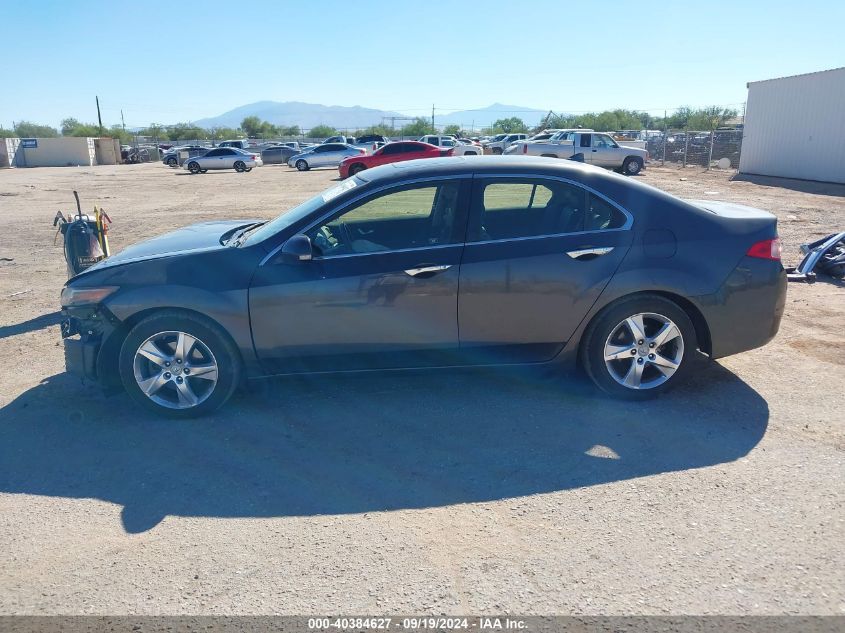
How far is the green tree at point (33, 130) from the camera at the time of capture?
98.7m

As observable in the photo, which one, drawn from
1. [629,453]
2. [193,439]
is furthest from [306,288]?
[629,453]

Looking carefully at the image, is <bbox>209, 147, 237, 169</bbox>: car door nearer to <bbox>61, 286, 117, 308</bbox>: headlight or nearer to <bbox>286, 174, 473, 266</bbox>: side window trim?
<bbox>61, 286, 117, 308</bbox>: headlight

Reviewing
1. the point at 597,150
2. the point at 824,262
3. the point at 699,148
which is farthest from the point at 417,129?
the point at 824,262

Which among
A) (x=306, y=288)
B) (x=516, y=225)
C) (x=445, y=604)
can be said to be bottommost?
(x=445, y=604)

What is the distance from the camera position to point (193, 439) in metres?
4.61

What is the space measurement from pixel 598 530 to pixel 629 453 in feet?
2.95

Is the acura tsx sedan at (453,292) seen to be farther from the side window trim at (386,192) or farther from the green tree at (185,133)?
the green tree at (185,133)

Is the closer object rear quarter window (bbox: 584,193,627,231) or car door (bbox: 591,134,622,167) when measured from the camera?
rear quarter window (bbox: 584,193,627,231)

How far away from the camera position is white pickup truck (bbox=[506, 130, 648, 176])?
30.2 metres

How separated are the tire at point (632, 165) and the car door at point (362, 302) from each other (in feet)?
90.5

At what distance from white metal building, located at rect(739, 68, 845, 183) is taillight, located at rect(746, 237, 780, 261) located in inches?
868

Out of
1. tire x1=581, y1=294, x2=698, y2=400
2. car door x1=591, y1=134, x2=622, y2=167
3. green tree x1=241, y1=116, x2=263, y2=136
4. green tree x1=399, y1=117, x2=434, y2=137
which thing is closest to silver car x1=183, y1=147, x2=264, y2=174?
car door x1=591, y1=134, x2=622, y2=167

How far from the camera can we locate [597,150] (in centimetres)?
3012

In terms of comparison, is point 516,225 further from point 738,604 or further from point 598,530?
point 738,604
